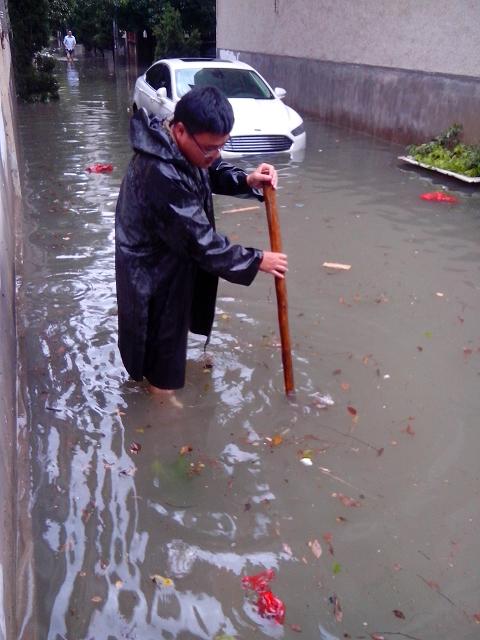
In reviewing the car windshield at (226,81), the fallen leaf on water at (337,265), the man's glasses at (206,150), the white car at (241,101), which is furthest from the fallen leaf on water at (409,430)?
the car windshield at (226,81)

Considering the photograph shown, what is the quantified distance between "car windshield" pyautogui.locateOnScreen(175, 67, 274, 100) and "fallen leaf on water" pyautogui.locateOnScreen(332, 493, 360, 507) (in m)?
8.08

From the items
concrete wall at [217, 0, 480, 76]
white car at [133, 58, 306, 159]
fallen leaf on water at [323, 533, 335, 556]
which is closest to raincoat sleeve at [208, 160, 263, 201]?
fallen leaf on water at [323, 533, 335, 556]

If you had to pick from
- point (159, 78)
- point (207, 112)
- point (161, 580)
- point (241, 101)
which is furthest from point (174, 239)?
point (159, 78)

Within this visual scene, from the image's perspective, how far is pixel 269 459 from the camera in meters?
3.41

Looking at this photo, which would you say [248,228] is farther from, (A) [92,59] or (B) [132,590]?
(A) [92,59]

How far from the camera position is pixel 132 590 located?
2.62 meters

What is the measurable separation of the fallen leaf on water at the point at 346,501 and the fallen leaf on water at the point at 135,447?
1.05 m

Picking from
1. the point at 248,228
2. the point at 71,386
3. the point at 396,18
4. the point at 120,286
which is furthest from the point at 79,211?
the point at 396,18

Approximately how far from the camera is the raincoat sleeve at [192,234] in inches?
115

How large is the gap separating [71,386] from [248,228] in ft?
11.3

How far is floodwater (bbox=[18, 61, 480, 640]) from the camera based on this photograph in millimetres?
2586

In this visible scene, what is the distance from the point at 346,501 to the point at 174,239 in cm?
147

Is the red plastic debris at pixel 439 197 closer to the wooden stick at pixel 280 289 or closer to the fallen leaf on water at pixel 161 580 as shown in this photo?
the wooden stick at pixel 280 289

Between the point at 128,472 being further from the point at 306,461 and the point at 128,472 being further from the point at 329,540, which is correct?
the point at 329,540
